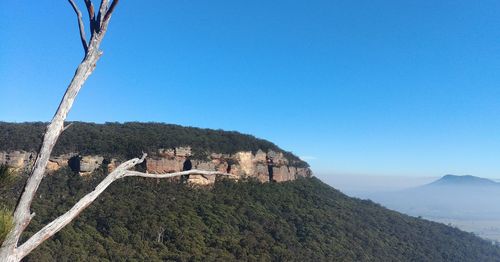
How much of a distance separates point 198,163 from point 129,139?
9745mm

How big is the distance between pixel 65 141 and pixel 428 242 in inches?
2109

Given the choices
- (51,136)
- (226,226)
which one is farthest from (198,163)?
(51,136)

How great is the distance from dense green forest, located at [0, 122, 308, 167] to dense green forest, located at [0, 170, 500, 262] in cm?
423

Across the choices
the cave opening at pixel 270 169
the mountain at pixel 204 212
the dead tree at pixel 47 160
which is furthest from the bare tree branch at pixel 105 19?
the cave opening at pixel 270 169

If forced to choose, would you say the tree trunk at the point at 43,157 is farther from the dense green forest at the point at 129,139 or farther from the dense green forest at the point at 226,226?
the dense green forest at the point at 129,139

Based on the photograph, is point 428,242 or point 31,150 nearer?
point 31,150

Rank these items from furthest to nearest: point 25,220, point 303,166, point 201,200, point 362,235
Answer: point 303,166, point 362,235, point 201,200, point 25,220

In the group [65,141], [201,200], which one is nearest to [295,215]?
[201,200]

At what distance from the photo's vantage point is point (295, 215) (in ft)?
182

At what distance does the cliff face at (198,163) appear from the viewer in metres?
48.6

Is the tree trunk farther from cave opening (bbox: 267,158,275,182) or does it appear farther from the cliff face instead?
cave opening (bbox: 267,158,275,182)

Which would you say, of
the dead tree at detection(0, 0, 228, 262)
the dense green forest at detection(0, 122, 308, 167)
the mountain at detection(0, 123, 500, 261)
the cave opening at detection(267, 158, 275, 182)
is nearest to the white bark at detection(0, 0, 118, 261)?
the dead tree at detection(0, 0, 228, 262)

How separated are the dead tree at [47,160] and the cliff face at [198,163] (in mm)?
35882

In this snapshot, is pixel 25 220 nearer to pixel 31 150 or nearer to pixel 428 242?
pixel 31 150
